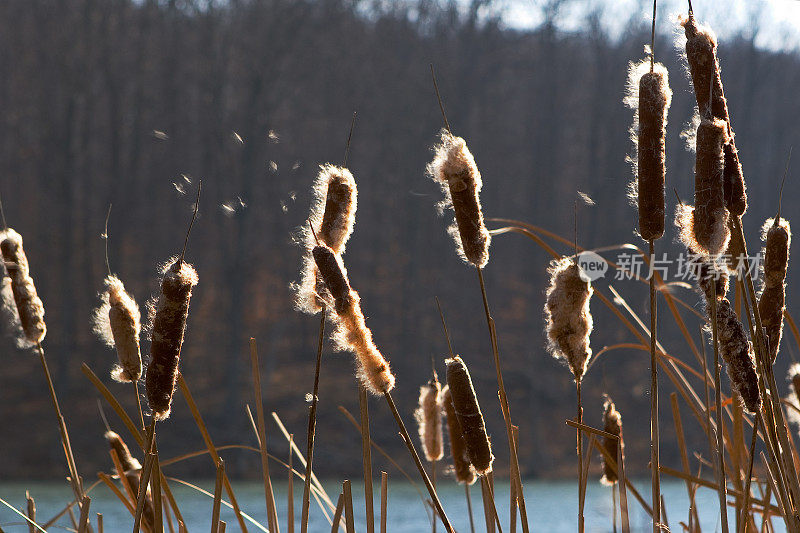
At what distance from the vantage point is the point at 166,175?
1108 centimetres

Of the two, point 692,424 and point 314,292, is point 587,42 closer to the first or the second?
point 692,424

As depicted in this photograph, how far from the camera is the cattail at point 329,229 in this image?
2.78ft

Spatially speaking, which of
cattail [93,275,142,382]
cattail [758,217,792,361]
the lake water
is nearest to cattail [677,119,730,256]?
cattail [758,217,792,361]

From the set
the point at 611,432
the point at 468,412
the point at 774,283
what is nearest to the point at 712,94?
the point at 774,283

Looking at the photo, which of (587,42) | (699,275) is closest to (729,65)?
(587,42)

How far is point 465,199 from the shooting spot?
82cm

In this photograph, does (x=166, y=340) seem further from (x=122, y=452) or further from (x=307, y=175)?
(x=307, y=175)

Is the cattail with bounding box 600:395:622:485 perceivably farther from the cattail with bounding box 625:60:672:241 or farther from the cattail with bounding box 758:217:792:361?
the cattail with bounding box 625:60:672:241

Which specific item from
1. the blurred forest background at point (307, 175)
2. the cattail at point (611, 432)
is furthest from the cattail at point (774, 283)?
the blurred forest background at point (307, 175)

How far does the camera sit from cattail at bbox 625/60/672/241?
0.74 meters

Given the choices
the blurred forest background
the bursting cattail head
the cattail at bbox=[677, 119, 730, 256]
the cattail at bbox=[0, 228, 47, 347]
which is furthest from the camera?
the blurred forest background

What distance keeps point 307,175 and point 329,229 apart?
1025 centimetres

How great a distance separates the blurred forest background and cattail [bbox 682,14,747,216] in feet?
28.6

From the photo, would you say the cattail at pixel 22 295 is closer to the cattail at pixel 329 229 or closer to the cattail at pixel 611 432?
the cattail at pixel 329 229
